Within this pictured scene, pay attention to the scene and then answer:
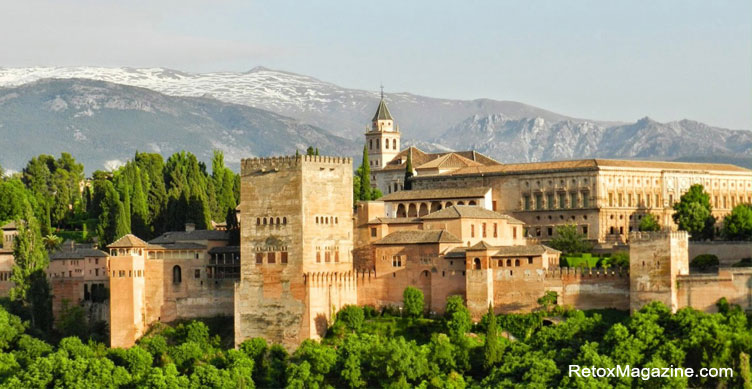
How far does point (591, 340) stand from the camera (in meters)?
64.4

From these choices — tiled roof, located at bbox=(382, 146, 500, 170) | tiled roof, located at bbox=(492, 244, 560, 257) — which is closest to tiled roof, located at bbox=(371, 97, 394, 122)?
tiled roof, located at bbox=(382, 146, 500, 170)

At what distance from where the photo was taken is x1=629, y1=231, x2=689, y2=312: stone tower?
65562mm

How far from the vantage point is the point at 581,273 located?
69250 mm

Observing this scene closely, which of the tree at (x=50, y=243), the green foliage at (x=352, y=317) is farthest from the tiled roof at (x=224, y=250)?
the tree at (x=50, y=243)

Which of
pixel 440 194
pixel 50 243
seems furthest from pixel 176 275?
pixel 440 194

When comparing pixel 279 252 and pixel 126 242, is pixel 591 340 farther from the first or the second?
pixel 126 242

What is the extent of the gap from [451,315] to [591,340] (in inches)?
304

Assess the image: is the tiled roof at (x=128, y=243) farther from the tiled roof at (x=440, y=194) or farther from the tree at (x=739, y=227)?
the tree at (x=739, y=227)

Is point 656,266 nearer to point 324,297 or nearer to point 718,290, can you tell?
point 718,290

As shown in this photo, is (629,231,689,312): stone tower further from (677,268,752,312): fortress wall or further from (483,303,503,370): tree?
(483,303,503,370): tree

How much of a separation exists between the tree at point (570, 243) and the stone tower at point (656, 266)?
1604cm

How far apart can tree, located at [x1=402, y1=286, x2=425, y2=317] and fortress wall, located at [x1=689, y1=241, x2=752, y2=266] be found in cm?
1726

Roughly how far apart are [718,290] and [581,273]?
6.95 m

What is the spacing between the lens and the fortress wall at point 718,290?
64.9m
